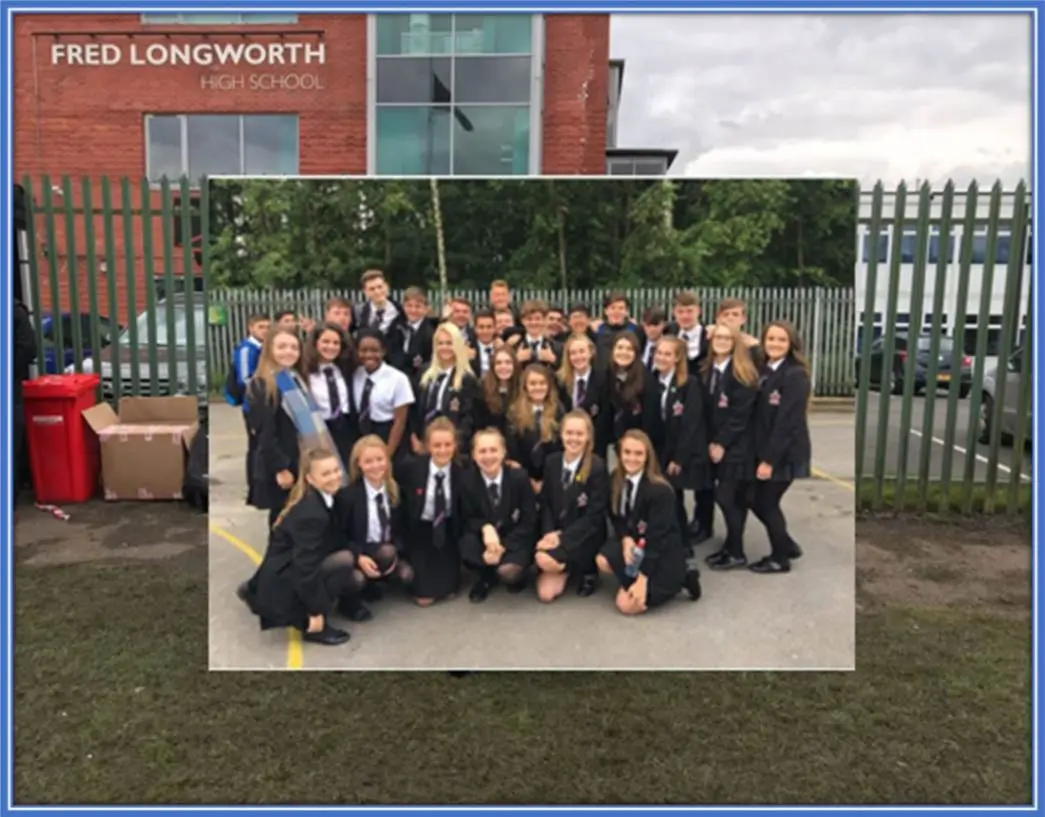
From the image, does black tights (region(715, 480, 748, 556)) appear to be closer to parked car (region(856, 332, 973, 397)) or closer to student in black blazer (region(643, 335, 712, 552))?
student in black blazer (region(643, 335, 712, 552))

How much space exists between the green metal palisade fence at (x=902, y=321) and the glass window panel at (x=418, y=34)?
1.51m

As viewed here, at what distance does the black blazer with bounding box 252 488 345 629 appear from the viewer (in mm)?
2443

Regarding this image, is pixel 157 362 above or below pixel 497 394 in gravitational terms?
below

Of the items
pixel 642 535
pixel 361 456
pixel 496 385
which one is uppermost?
pixel 496 385

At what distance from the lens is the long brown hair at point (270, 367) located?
242 cm

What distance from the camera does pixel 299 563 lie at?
246 centimetres

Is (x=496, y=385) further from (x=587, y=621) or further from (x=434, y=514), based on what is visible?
(x=587, y=621)

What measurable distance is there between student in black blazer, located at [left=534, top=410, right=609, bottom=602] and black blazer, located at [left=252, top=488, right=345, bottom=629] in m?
0.59

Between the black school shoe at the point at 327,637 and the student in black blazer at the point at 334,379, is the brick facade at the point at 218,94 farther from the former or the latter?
the black school shoe at the point at 327,637

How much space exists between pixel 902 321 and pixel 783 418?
2.57 m

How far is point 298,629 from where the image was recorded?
2490 millimetres

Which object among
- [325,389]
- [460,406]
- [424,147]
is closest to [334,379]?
[325,389]

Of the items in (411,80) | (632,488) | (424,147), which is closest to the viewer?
(632,488)

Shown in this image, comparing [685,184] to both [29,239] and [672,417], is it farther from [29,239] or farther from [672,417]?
[29,239]
